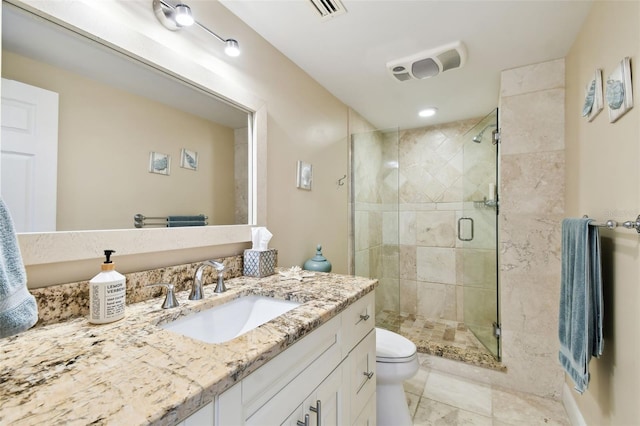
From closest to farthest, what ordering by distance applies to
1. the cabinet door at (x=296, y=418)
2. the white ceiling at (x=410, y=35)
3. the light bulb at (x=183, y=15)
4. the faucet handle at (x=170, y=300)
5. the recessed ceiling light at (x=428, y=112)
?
the cabinet door at (x=296, y=418)
the faucet handle at (x=170, y=300)
the light bulb at (x=183, y=15)
the white ceiling at (x=410, y=35)
the recessed ceiling light at (x=428, y=112)

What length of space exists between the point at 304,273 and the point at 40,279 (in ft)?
3.29

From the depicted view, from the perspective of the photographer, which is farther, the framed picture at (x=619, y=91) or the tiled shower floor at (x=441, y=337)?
the tiled shower floor at (x=441, y=337)

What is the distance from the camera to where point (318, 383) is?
0.91 metres

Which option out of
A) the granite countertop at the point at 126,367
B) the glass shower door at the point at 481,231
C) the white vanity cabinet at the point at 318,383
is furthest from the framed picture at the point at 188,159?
the glass shower door at the point at 481,231

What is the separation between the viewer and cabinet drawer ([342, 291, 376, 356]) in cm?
111

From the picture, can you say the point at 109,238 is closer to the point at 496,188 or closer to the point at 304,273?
the point at 304,273

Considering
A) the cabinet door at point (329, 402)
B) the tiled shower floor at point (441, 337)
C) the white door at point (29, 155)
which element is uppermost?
the white door at point (29, 155)

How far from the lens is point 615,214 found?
3.81ft

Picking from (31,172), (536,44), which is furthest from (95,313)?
(536,44)

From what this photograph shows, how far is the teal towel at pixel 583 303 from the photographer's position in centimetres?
118

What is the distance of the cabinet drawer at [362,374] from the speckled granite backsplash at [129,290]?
2.25ft

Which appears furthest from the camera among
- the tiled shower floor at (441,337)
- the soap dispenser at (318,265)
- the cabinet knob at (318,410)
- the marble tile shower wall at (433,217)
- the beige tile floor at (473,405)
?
the marble tile shower wall at (433,217)

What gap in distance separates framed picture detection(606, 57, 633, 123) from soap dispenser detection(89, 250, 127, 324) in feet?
5.99

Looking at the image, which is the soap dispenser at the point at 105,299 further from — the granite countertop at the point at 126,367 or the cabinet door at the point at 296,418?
the cabinet door at the point at 296,418
